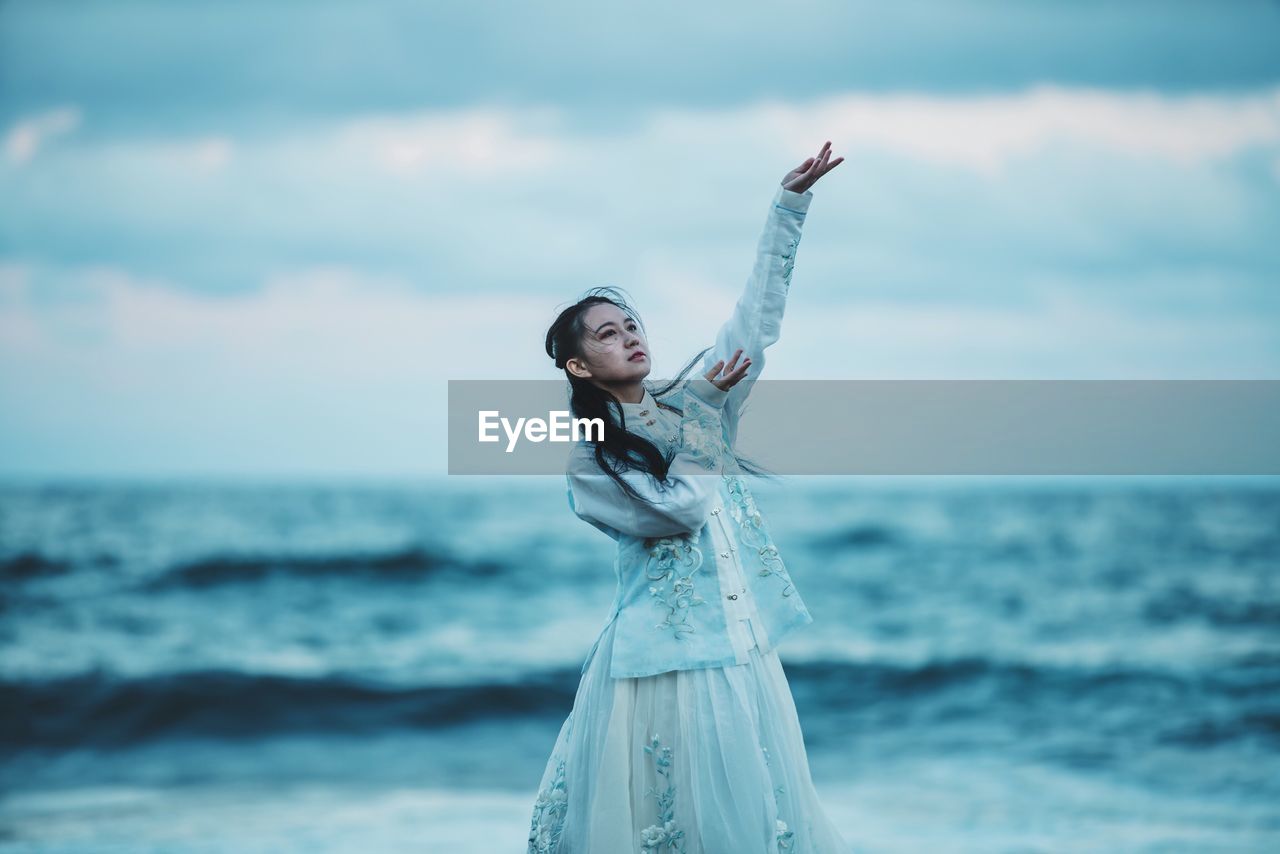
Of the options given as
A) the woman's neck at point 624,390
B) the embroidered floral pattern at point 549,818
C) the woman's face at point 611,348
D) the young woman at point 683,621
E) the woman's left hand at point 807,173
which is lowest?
the embroidered floral pattern at point 549,818

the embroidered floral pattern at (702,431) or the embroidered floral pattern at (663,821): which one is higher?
the embroidered floral pattern at (702,431)

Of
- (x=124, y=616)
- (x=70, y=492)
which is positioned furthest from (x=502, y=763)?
(x=70, y=492)

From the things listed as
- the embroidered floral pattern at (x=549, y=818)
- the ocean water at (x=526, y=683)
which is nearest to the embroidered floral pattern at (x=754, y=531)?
the ocean water at (x=526, y=683)

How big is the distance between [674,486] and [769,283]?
1.86ft

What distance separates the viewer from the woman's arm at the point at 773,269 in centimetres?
284

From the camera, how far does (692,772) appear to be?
2607 mm

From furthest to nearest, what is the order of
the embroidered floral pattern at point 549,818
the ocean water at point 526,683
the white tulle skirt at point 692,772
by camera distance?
1. the ocean water at point 526,683
2. the embroidered floral pattern at point 549,818
3. the white tulle skirt at point 692,772

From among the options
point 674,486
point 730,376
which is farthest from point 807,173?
point 674,486

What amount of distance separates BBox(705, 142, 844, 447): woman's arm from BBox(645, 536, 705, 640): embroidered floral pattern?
425mm

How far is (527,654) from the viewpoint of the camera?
34.2 feet

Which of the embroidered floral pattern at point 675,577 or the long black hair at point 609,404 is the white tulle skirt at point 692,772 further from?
the long black hair at point 609,404

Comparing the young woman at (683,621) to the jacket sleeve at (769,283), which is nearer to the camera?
the young woman at (683,621)

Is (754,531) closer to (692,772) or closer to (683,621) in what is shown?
(683,621)

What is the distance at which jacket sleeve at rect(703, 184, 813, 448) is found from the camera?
284 cm
